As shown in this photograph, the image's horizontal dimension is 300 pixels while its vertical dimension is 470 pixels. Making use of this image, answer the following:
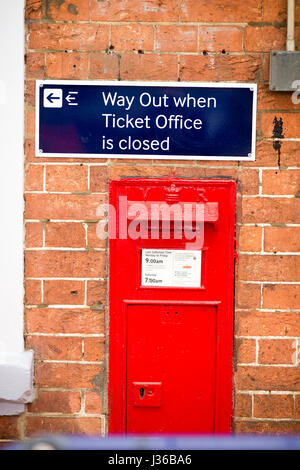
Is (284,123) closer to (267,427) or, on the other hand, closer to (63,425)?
(267,427)

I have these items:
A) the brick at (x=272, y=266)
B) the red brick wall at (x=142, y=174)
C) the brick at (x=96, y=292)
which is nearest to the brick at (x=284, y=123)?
the red brick wall at (x=142, y=174)

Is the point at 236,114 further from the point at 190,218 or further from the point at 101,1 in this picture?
the point at 101,1

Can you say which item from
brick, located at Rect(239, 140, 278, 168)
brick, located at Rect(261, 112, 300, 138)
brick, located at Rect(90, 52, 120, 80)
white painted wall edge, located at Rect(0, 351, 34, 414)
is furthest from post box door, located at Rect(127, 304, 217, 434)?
brick, located at Rect(90, 52, 120, 80)

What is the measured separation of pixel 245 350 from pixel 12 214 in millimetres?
1264

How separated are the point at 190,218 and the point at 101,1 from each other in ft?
3.50

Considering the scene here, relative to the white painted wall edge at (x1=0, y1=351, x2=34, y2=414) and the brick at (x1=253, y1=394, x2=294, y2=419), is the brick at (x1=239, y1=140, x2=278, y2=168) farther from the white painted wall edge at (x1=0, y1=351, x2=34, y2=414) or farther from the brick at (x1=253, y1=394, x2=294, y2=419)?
the white painted wall edge at (x1=0, y1=351, x2=34, y2=414)

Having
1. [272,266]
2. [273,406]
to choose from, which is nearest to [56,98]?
[272,266]

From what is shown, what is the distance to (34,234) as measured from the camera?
2008 millimetres

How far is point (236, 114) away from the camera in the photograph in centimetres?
195

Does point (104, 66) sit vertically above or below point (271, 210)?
above

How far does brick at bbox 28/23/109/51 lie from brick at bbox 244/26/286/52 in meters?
0.65

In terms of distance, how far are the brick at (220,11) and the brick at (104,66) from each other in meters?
0.37

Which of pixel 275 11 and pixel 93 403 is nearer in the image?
pixel 275 11

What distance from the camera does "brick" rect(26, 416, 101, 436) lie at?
204cm
